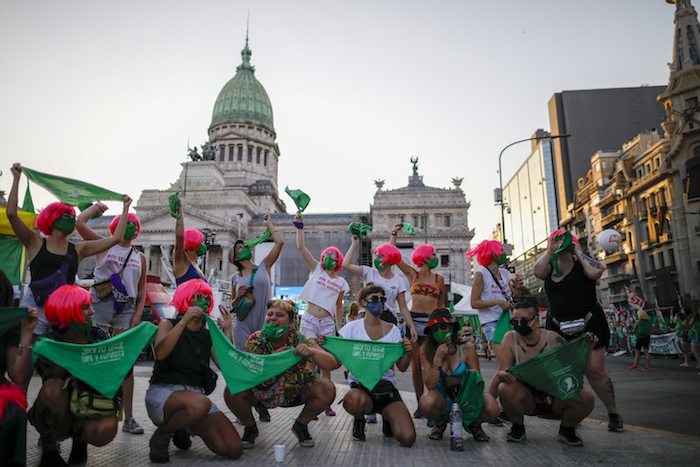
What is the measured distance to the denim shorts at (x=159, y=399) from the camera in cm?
398

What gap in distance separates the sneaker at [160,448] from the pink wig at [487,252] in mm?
4157

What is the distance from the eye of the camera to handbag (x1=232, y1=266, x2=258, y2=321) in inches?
236

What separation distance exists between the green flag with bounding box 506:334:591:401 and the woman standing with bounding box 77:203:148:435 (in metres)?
3.99

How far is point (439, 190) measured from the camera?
5812cm

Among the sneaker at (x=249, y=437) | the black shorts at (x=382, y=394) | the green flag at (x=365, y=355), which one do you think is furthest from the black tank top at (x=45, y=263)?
the black shorts at (x=382, y=394)

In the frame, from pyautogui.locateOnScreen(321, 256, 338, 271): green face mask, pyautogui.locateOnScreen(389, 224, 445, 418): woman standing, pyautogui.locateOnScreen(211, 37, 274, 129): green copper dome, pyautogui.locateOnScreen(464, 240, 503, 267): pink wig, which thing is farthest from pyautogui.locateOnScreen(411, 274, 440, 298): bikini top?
pyautogui.locateOnScreen(211, 37, 274, 129): green copper dome

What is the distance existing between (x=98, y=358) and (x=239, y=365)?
1115mm

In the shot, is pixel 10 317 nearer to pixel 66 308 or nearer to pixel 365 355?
pixel 66 308

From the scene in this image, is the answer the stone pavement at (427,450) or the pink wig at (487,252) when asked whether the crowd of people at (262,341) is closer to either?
the pink wig at (487,252)

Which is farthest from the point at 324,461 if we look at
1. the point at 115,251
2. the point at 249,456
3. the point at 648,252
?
the point at 648,252

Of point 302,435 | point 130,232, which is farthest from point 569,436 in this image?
point 130,232

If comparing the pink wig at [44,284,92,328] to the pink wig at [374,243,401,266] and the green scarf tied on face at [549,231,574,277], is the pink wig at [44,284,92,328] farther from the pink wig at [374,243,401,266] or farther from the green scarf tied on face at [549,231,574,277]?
the green scarf tied on face at [549,231,574,277]

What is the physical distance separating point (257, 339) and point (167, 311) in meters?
16.7

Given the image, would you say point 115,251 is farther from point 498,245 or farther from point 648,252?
point 648,252
